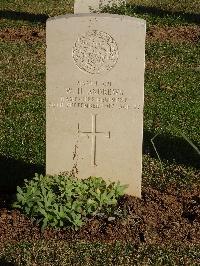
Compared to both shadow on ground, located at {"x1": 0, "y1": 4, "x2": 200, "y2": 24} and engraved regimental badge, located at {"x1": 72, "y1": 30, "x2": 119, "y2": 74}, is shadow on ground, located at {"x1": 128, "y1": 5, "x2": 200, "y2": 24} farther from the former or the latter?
engraved regimental badge, located at {"x1": 72, "y1": 30, "x2": 119, "y2": 74}

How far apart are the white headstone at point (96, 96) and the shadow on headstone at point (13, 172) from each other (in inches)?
22.1

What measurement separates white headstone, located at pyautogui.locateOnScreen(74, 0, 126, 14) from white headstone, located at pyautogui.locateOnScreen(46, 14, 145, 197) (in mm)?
6015

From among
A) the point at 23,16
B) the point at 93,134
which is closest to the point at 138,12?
the point at 23,16

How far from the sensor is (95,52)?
4.91 metres

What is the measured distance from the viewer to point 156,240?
4.83 meters

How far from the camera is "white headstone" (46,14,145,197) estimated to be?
4855 mm

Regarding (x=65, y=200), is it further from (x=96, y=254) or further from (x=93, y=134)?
(x=93, y=134)

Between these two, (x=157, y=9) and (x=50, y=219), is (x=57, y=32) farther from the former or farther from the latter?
(x=157, y=9)

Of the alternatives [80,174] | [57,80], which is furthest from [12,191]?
[57,80]

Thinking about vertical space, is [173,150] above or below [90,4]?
below

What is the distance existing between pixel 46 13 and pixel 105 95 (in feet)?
24.8

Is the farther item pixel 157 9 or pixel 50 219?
pixel 157 9

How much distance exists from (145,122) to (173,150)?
80cm

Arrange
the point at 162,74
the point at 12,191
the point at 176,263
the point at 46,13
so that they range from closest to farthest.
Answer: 1. the point at 176,263
2. the point at 12,191
3. the point at 162,74
4. the point at 46,13
